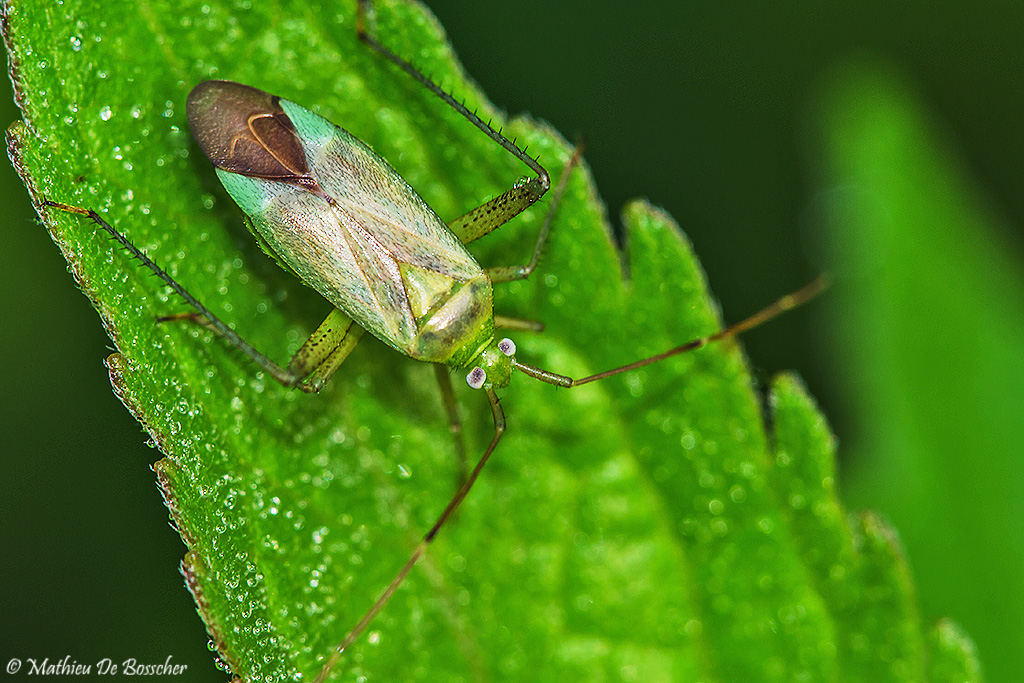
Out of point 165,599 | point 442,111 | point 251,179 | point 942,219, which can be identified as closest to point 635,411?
point 442,111

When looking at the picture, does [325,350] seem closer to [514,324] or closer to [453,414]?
[453,414]

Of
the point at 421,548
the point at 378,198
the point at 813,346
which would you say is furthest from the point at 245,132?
the point at 813,346

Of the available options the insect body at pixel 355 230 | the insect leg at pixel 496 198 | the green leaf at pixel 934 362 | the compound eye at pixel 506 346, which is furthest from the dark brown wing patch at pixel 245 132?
the green leaf at pixel 934 362

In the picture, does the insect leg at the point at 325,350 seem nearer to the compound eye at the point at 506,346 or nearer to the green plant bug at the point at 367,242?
the green plant bug at the point at 367,242

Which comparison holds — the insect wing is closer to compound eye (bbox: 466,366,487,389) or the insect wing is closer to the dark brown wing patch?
the dark brown wing patch

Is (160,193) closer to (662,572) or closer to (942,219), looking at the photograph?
(662,572)

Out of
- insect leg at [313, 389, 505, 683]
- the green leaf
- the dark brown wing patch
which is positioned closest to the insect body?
the dark brown wing patch
